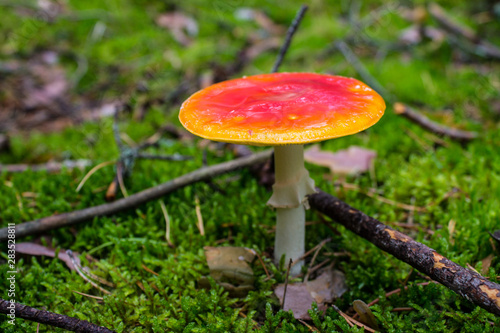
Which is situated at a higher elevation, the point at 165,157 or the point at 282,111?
the point at 282,111

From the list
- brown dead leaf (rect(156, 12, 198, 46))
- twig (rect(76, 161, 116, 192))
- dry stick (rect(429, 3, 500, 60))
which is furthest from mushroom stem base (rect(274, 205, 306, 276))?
brown dead leaf (rect(156, 12, 198, 46))

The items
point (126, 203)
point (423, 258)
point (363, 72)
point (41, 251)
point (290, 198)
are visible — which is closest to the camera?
point (423, 258)

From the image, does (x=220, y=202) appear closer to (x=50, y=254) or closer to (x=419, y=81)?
(x=50, y=254)

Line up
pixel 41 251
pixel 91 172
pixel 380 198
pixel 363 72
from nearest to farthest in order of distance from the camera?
1. pixel 41 251
2. pixel 380 198
3. pixel 91 172
4. pixel 363 72

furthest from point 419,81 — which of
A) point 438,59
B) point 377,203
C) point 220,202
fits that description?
point 220,202

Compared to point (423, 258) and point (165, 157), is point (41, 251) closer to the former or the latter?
point (165, 157)

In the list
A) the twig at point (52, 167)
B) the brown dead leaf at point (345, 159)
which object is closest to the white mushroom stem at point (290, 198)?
the brown dead leaf at point (345, 159)

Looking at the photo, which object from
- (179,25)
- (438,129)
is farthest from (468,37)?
(179,25)
